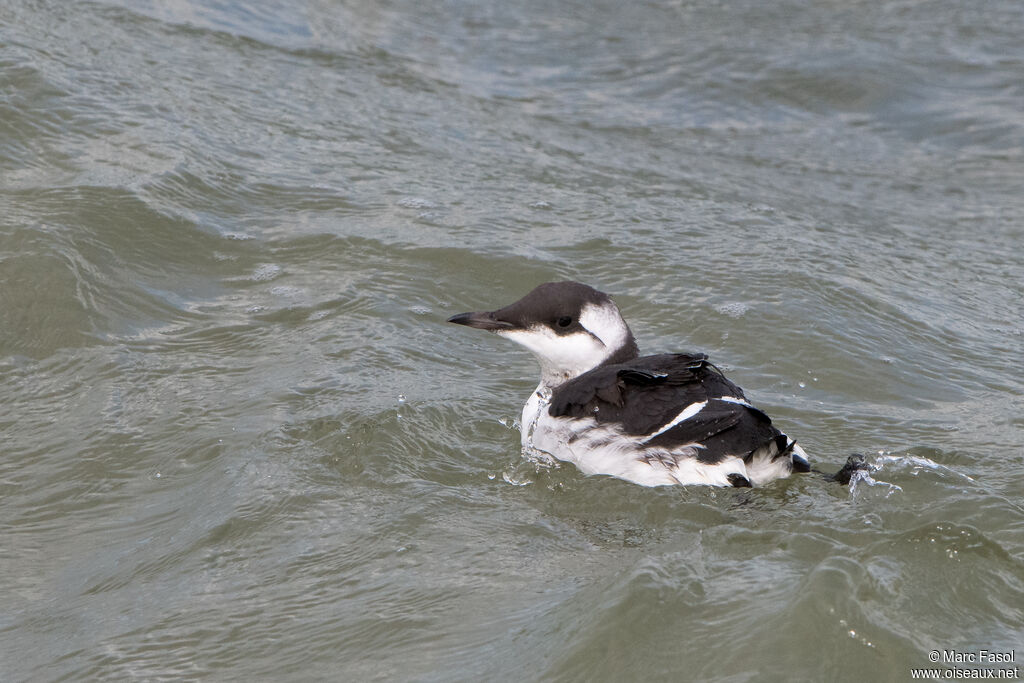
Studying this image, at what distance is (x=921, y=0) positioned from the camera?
12.7 meters

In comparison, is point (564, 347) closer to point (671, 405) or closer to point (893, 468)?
point (671, 405)

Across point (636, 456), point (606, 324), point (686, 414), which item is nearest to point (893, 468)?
point (686, 414)

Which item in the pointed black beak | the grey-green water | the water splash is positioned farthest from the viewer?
the pointed black beak

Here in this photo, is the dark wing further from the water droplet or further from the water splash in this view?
the water droplet

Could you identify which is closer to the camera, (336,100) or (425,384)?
(425,384)

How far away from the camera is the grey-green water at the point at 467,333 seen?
3850 millimetres

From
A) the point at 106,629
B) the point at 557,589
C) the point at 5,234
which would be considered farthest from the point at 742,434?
the point at 5,234

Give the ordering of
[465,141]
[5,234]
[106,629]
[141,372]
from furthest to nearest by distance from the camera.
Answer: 1. [465,141]
2. [5,234]
3. [141,372]
4. [106,629]

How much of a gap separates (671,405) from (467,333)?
2.04 metres

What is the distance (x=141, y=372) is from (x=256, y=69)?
4531 mm

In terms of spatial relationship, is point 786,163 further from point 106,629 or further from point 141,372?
point 106,629

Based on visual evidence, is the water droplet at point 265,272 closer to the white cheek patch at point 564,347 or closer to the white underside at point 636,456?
the white cheek patch at point 564,347

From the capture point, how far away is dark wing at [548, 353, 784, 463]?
4.68 m

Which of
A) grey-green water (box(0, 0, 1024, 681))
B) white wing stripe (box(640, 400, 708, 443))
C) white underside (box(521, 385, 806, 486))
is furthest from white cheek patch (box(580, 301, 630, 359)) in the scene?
white wing stripe (box(640, 400, 708, 443))
